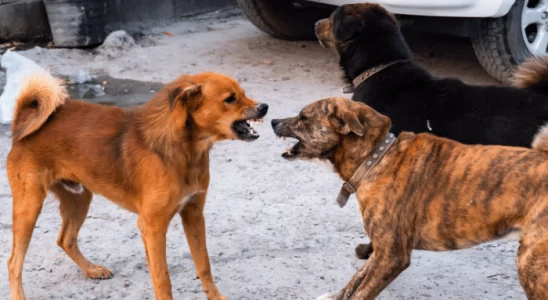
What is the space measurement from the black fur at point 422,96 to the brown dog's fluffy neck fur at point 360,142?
3.03ft

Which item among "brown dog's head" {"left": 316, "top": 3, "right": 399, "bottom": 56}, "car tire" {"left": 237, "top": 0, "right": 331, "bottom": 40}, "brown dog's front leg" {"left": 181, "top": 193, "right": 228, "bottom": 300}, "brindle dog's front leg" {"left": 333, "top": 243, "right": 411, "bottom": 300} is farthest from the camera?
"car tire" {"left": 237, "top": 0, "right": 331, "bottom": 40}

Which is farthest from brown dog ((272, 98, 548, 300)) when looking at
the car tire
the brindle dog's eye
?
the car tire

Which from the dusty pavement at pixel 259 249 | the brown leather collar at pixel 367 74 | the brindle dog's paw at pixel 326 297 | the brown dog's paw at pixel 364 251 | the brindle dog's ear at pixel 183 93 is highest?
the brindle dog's ear at pixel 183 93

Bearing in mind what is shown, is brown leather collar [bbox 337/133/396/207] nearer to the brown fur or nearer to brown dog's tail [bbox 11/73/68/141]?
the brown fur

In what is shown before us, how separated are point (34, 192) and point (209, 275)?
3.24ft

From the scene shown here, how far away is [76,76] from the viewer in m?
7.88

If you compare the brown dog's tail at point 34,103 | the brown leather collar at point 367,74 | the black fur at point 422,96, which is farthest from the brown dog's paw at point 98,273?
the brown leather collar at point 367,74

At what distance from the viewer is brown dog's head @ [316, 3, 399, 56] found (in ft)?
16.6

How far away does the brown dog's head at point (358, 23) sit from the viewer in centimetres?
505

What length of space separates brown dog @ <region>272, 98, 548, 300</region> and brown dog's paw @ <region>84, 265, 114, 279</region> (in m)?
1.24

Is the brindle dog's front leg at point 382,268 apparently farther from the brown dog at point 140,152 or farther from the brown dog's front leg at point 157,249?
the brown dog's front leg at point 157,249

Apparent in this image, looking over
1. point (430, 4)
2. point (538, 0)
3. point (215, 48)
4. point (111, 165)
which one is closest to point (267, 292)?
point (111, 165)

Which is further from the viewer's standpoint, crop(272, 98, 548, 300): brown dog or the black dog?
the black dog

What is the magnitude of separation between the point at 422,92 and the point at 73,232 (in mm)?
2197
